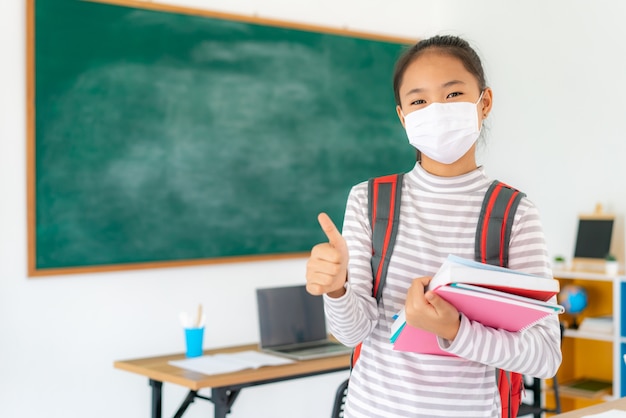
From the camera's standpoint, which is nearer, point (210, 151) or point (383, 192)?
point (383, 192)

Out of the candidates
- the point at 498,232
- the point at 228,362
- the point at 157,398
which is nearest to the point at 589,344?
the point at 228,362

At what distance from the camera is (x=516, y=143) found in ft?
14.4

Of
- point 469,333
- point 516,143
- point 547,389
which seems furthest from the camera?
point 516,143

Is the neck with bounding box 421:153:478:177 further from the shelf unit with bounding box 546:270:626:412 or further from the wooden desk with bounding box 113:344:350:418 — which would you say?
the shelf unit with bounding box 546:270:626:412

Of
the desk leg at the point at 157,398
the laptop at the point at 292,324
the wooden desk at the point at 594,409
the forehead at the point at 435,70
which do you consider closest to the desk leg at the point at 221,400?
the desk leg at the point at 157,398

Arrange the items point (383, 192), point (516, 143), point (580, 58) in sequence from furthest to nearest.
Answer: point (516, 143) → point (580, 58) → point (383, 192)

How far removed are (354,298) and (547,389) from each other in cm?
292

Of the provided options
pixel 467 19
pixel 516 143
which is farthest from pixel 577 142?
pixel 467 19

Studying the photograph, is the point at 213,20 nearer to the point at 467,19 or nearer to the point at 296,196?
the point at 296,196

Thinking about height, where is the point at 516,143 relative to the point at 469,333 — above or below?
above

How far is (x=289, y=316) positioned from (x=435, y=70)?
81.6 inches

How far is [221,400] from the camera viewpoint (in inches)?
103

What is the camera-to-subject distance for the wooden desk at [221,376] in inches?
102

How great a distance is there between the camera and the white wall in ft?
10.8
